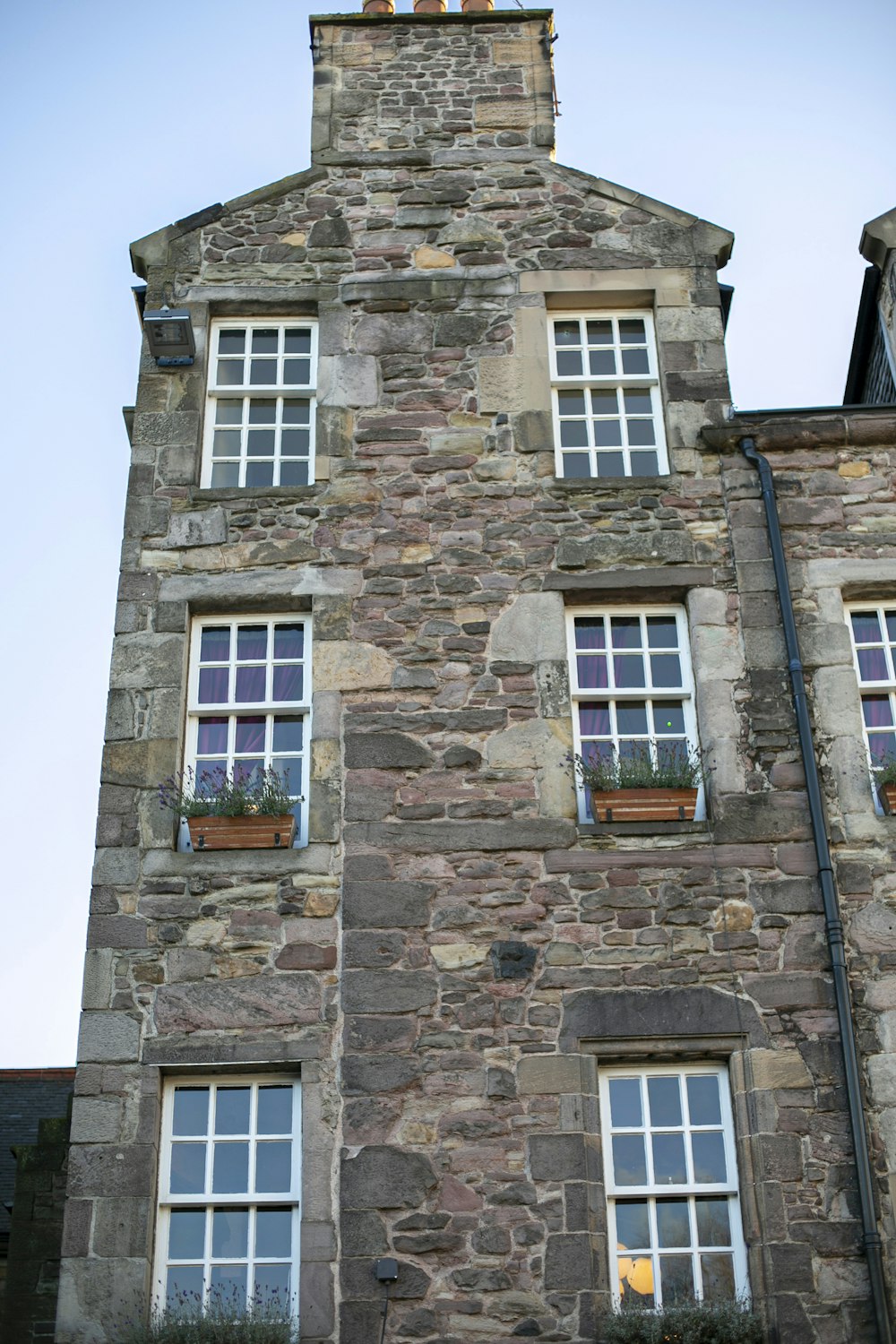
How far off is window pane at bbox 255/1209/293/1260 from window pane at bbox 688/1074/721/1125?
2.43 meters

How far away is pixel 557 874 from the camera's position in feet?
34.4

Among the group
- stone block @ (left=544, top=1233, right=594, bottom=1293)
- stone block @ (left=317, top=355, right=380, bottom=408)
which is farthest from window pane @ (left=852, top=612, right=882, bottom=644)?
stone block @ (left=544, top=1233, right=594, bottom=1293)

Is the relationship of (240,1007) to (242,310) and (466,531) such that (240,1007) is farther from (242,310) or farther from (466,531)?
(242,310)

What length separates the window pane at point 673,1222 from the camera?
9516 millimetres

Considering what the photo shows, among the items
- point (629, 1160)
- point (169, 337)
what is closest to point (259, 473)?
point (169, 337)

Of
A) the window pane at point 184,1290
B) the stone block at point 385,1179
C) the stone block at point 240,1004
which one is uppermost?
the stone block at point 240,1004

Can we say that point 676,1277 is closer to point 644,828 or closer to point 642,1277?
point 642,1277

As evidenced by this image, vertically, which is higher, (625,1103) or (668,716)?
(668,716)

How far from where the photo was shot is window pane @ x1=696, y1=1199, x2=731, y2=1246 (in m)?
9.52

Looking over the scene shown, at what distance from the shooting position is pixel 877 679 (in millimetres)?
11422

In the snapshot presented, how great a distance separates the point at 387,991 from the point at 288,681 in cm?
237

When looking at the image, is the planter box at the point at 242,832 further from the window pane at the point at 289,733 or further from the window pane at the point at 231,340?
Result: the window pane at the point at 231,340

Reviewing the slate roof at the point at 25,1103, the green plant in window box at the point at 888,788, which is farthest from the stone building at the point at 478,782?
the slate roof at the point at 25,1103

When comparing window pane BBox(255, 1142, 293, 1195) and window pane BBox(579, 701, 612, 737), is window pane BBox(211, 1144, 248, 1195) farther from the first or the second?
window pane BBox(579, 701, 612, 737)
